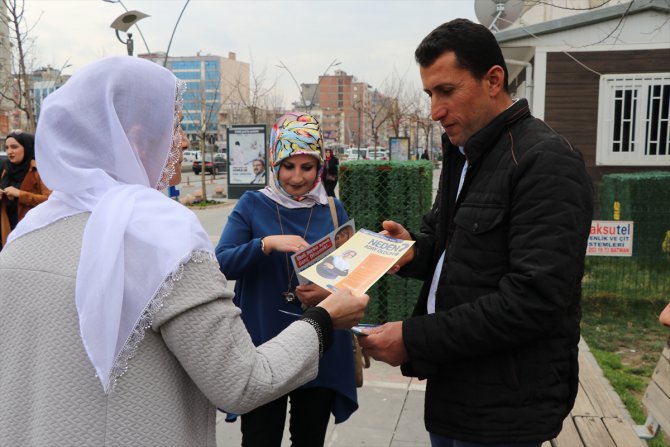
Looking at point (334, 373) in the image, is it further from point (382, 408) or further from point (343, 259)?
point (382, 408)

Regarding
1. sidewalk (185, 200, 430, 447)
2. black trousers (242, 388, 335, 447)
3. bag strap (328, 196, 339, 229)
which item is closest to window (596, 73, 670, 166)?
sidewalk (185, 200, 430, 447)

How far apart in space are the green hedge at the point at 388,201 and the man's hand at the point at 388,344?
156 inches

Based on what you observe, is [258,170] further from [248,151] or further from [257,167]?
[248,151]

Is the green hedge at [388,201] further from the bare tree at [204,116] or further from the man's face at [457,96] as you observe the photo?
the man's face at [457,96]

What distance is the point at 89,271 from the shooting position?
1.45 m

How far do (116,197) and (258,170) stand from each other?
47.9 feet

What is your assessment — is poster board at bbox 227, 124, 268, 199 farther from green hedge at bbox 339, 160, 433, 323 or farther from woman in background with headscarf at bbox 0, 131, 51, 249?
green hedge at bbox 339, 160, 433, 323

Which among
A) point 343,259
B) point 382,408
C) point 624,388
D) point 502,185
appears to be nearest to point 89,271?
point 343,259

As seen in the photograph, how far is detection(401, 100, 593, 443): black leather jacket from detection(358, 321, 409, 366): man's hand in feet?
0.14

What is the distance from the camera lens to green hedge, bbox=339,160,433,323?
19.7 feet

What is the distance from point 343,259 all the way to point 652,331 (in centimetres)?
554

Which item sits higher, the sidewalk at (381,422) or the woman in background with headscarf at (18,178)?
the woman in background with headscarf at (18,178)

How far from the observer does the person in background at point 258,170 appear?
15.9 metres

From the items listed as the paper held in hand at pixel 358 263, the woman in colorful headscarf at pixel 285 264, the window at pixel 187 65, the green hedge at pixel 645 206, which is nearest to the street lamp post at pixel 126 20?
the green hedge at pixel 645 206
